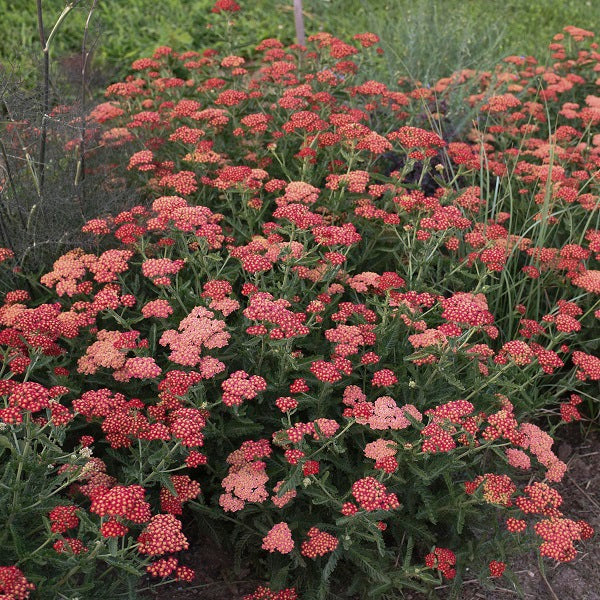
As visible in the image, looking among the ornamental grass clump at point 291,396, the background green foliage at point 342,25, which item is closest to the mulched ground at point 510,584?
the ornamental grass clump at point 291,396

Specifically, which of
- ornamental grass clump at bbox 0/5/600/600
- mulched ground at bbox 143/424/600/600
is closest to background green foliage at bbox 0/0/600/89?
ornamental grass clump at bbox 0/5/600/600

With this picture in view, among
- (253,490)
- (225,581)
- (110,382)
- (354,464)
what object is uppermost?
(110,382)

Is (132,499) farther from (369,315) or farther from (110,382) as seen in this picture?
(369,315)

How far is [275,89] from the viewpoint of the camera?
14.6ft

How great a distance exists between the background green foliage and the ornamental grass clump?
9.97 ft

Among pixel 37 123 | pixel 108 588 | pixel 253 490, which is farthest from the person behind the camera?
pixel 37 123

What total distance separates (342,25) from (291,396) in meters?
6.79

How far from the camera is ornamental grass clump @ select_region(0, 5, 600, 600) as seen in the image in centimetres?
220

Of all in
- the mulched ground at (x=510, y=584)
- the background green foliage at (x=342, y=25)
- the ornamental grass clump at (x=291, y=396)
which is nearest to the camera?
the ornamental grass clump at (x=291, y=396)

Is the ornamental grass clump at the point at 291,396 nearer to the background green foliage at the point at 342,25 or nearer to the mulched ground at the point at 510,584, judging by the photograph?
the mulched ground at the point at 510,584

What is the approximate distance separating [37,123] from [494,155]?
2802 millimetres

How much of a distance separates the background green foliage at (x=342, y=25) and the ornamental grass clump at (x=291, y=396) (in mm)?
3038

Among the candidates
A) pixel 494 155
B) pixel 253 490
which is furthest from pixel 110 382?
pixel 494 155

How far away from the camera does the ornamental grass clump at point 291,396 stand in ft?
7.20
